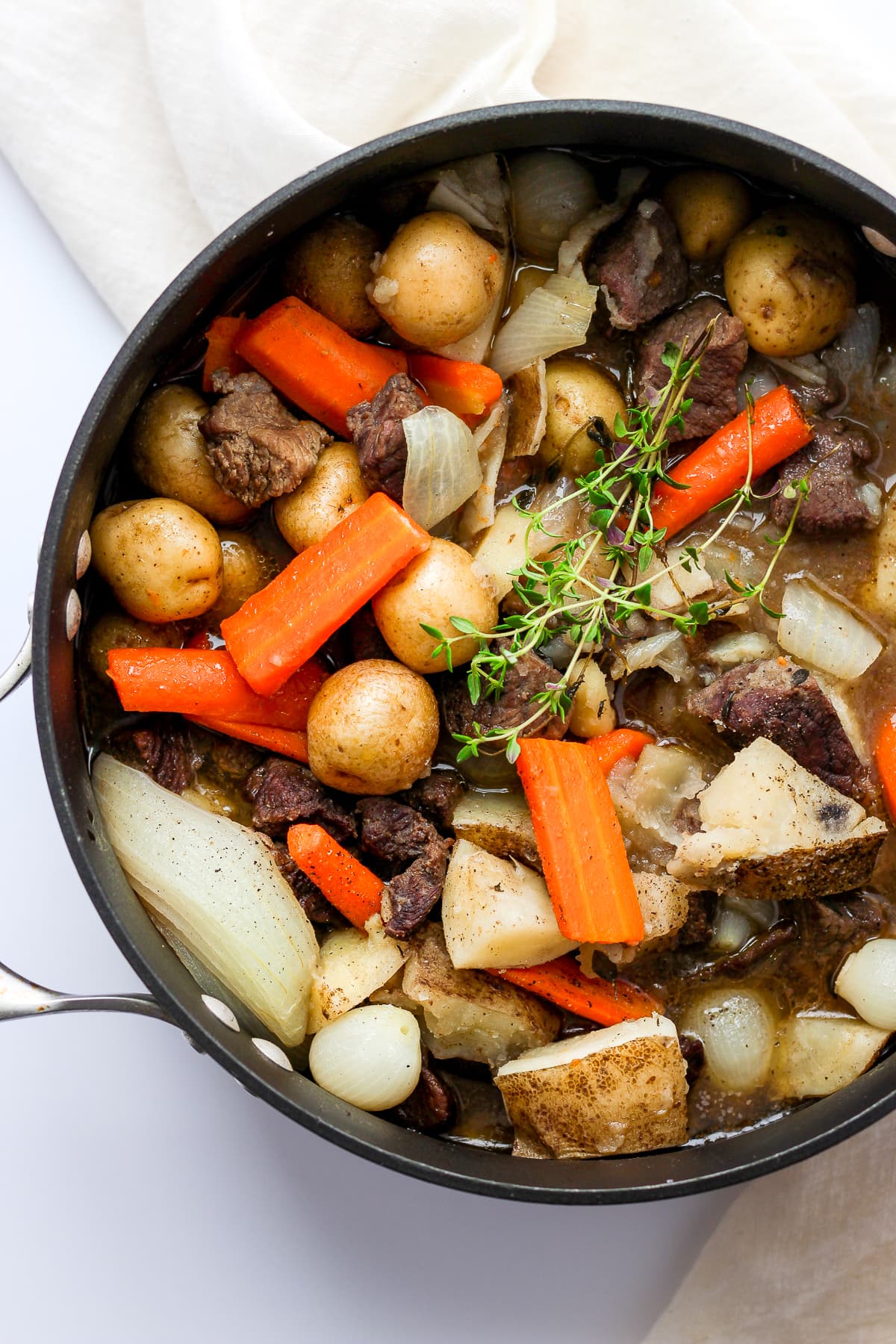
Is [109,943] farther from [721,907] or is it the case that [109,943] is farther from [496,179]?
[496,179]

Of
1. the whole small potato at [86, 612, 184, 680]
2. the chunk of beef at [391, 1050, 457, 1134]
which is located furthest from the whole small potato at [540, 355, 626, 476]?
the chunk of beef at [391, 1050, 457, 1134]

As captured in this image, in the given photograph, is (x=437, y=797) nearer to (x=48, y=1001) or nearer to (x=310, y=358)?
(x=48, y=1001)

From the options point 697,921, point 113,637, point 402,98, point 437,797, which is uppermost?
point 402,98

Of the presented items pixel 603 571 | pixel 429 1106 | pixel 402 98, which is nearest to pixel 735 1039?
pixel 429 1106

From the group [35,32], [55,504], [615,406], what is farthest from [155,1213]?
[35,32]

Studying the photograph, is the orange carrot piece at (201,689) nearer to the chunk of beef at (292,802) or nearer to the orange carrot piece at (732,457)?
the chunk of beef at (292,802)

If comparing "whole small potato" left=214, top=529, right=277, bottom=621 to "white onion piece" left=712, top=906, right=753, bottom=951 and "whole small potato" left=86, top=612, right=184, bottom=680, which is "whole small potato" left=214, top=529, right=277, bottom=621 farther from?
"white onion piece" left=712, top=906, right=753, bottom=951
